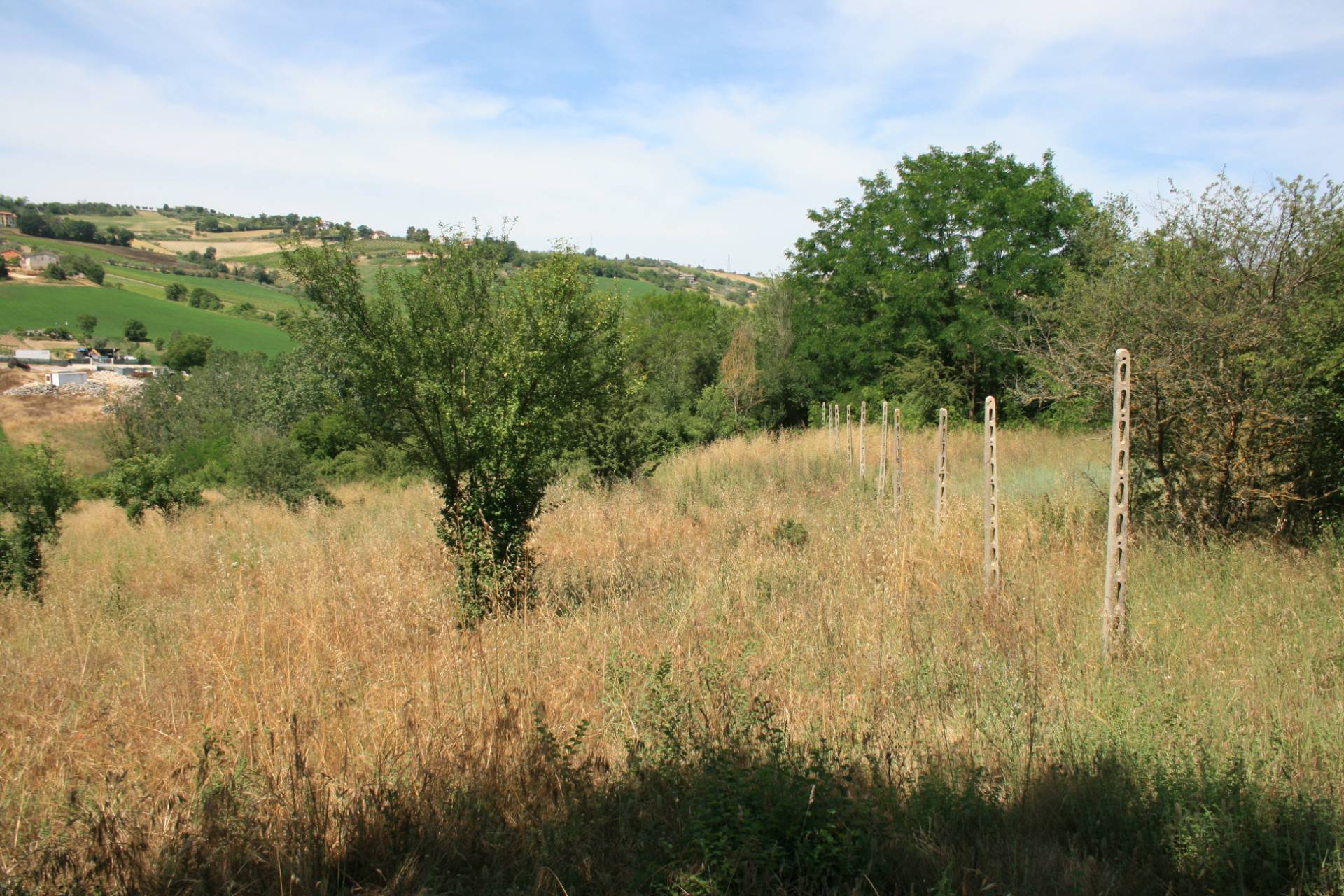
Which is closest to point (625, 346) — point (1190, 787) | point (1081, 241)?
point (1190, 787)

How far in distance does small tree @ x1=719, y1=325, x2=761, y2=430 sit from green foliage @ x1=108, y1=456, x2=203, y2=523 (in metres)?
19.2

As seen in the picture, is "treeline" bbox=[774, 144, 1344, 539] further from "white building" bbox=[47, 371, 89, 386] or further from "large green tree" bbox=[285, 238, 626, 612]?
"white building" bbox=[47, 371, 89, 386]

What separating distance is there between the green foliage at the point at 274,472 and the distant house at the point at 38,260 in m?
92.4

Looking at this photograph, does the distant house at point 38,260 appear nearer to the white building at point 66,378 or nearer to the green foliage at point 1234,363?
the white building at point 66,378

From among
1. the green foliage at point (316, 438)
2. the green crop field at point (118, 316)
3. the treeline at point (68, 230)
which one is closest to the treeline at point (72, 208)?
the treeline at point (68, 230)

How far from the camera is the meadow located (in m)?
3.11

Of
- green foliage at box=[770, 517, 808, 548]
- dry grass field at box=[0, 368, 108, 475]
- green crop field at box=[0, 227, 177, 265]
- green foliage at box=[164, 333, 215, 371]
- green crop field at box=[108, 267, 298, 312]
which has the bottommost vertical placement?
dry grass field at box=[0, 368, 108, 475]

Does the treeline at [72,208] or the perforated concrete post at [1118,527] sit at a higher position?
the treeline at [72,208]

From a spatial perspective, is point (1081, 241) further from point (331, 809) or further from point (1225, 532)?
point (331, 809)

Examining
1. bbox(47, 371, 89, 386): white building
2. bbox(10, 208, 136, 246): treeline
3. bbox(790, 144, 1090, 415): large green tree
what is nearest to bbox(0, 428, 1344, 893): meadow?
bbox(790, 144, 1090, 415): large green tree

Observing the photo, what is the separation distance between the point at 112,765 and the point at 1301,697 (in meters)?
6.56

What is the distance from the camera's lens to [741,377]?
3108 centimetres

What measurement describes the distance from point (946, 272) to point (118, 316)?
3300 inches

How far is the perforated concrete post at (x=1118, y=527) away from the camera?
16.9 ft
